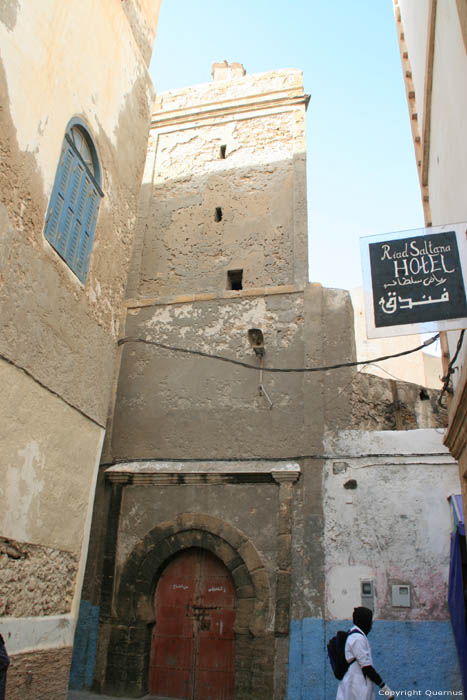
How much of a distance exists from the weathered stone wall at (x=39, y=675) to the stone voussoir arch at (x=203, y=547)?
2.13 meters

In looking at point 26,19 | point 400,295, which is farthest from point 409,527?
point 26,19

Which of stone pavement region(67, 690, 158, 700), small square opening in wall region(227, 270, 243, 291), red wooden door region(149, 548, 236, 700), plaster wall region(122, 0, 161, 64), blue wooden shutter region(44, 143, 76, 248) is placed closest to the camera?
blue wooden shutter region(44, 143, 76, 248)

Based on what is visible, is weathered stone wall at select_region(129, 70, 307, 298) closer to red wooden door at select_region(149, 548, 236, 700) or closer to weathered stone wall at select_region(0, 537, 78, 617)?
red wooden door at select_region(149, 548, 236, 700)

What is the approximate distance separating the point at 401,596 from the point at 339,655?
304 centimetres

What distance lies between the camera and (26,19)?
511cm

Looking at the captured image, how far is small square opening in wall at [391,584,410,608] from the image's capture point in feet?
22.0

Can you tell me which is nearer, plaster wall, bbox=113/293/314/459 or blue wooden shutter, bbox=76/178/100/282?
blue wooden shutter, bbox=76/178/100/282

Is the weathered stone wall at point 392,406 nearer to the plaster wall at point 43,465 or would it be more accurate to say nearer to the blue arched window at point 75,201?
the plaster wall at point 43,465

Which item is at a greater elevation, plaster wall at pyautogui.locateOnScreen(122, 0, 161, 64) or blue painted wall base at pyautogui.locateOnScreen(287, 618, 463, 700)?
plaster wall at pyautogui.locateOnScreen(122, 0, 161, 64)

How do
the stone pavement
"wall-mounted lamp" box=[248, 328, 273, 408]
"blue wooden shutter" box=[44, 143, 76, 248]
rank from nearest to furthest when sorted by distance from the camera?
"blue wooden shutter" box=[44, 143, 76, 248]
the stone pavement
"wall-mounted lamp" box=[248, 328, 273, 408]

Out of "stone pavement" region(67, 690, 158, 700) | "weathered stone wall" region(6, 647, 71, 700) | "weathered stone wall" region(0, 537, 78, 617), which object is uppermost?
"weathered stone wall" region(0, 537, 78, 617)

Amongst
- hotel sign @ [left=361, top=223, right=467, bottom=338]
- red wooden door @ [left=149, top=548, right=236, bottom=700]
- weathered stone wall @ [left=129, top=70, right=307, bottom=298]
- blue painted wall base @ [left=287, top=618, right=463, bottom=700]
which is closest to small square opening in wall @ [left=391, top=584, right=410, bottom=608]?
blue painted wall base @ [left=287, top=618, right=463, bottom=700]

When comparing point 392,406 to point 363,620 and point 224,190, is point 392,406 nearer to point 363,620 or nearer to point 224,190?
point 363,620

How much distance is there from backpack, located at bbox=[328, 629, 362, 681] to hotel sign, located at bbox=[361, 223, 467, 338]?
2208 mm
